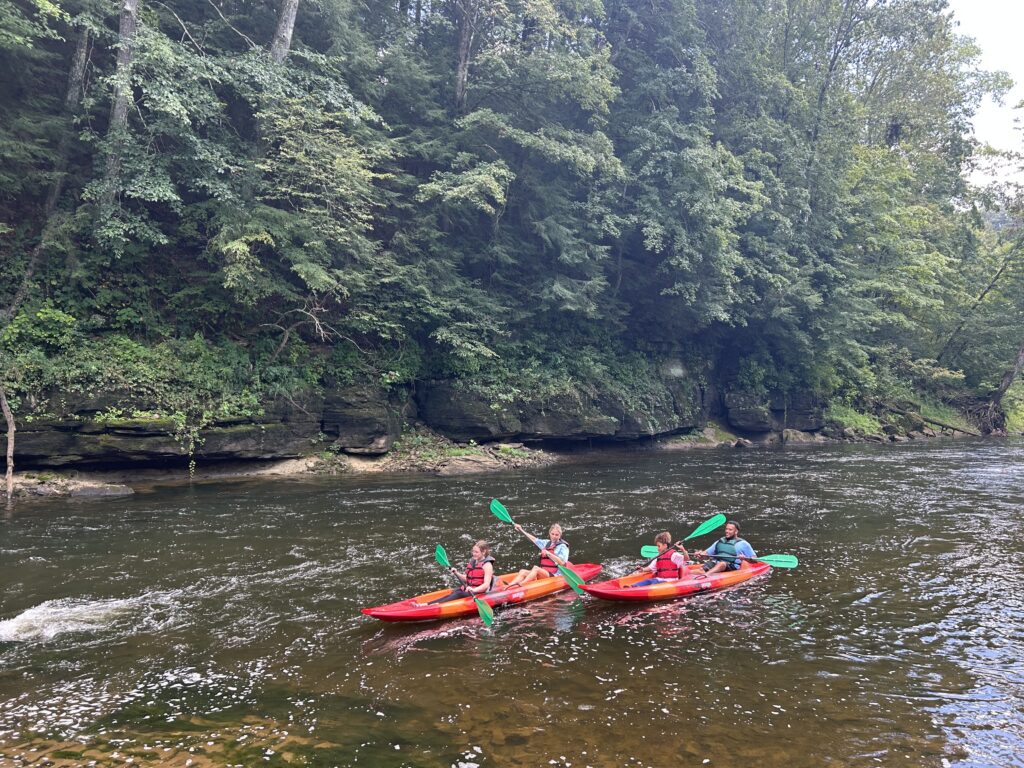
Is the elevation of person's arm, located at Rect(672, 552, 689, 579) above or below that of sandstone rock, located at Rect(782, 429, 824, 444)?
above

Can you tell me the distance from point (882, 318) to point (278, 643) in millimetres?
26801

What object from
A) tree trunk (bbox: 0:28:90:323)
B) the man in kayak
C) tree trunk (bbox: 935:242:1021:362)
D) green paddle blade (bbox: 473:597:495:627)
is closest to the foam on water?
green paddle blade (bbox: 473:597:495:627)

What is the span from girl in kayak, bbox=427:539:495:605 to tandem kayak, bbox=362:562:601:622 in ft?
0.30

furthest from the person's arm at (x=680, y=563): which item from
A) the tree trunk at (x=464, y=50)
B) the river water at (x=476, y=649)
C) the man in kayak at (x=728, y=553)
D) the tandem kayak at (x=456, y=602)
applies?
the tree trunk at (x=464, y=50)

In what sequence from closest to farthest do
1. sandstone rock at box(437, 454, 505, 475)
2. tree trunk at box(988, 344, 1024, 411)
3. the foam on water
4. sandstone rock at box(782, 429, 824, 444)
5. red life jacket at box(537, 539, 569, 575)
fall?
1. the foam on water
2. red life jacket at box(537, 539, 569, 575)
3. sandstone rock at box(437, 454, 505, 475)
4. sandstone rock at box(782, 429, 824, 444)
5. tree trunk at box(988, 344, 1024, 411)

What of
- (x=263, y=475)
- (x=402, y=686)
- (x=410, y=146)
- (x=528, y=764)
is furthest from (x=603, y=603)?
(x=410, y=146)

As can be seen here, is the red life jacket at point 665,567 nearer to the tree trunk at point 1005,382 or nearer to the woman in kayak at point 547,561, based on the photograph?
the woman in kayak at point 547,561

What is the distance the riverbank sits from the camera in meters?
12.6

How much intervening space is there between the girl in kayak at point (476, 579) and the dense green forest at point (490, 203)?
9.40 metres

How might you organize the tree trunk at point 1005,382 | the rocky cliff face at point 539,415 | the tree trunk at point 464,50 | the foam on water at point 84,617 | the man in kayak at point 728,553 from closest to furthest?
the foam on water at point 84,617
the man in kayak at point 728,553
the rocky cliff face at point 539,415
the tree trunk at point 464,50
the tree trunk at point 1005,382

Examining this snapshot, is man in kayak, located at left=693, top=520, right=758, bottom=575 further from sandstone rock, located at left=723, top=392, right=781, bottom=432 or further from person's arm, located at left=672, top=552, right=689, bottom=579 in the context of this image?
sandstone rock, located at left=723, top=392, right=781, bottom=432

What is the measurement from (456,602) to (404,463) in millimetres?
10238

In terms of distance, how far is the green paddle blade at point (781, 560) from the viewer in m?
8.57

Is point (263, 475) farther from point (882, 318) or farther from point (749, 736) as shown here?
point (882, 318)
